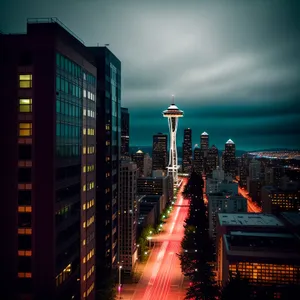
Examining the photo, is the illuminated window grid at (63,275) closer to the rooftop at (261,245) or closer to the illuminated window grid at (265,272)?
the illuminated window grid at (265,272)

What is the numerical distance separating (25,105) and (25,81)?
1683 millimetres

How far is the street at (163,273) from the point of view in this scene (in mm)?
52062

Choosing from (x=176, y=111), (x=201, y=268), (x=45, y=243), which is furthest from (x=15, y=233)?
(x=176, y=111)

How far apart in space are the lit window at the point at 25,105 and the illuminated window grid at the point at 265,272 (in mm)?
32968

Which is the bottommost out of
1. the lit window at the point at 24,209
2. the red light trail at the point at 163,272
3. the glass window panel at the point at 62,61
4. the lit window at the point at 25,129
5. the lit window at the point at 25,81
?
the red light trail at the point at 163,272

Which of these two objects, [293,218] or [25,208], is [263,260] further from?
[25,208]

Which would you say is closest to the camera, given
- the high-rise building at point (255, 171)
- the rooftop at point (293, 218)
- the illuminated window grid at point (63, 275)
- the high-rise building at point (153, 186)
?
the illuminated window grid at point (63, 275)

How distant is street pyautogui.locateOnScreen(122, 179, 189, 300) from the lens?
52062 millimetres

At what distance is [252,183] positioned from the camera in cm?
14575

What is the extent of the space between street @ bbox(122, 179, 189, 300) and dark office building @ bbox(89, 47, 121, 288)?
7.66 metres

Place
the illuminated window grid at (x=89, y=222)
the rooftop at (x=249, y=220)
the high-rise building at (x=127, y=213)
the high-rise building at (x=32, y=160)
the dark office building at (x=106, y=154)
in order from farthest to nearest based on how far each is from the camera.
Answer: the high-rise building at (x=127, y=213)
the rooftop at (x=249, y=220)
the dark office building at (x=106, y=154)
the illuminated window grid at (x=89, y=222)
the high-rise building at (x=32, y=160)

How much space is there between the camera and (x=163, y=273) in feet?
200

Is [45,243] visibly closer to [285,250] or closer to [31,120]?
[31,120]

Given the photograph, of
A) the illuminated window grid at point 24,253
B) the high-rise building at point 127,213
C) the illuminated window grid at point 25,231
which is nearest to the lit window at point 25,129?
the illuminated window grid at point 25,231
